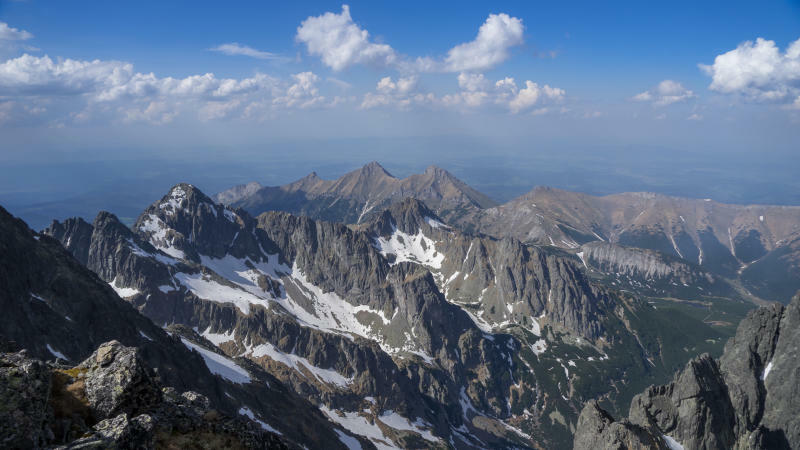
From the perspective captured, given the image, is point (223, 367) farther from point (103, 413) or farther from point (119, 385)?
point (119, 385)

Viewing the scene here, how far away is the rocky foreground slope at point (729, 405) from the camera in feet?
244

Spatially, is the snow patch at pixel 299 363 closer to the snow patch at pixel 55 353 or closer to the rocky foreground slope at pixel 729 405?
the snow patch at pixel 55 353

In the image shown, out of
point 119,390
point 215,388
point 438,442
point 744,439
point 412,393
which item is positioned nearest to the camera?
point 119,390

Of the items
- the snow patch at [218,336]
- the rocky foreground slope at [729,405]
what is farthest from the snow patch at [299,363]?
the rocky foreground slope at [729,405]

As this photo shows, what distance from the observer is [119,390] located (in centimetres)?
1942

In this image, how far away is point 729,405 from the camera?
8381cm

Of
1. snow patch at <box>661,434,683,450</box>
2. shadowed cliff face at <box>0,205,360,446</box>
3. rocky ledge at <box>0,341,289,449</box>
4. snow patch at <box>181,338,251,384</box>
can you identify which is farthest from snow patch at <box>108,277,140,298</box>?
snow patch at <box>661,434,683,450</box>

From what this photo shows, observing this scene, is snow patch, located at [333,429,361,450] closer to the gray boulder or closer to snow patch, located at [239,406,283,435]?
snow patch, located at [239,406,283,435]

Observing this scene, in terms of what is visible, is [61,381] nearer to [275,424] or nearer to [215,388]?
[215,388]

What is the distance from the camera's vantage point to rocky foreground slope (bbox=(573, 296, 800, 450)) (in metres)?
74.4

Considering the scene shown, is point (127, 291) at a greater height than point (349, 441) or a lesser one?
greater

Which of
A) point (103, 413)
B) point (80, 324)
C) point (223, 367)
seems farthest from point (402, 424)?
point (103, 413)

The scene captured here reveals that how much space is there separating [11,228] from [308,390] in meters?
117

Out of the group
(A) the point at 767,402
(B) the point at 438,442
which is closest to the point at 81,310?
(B) the point at 438,442
